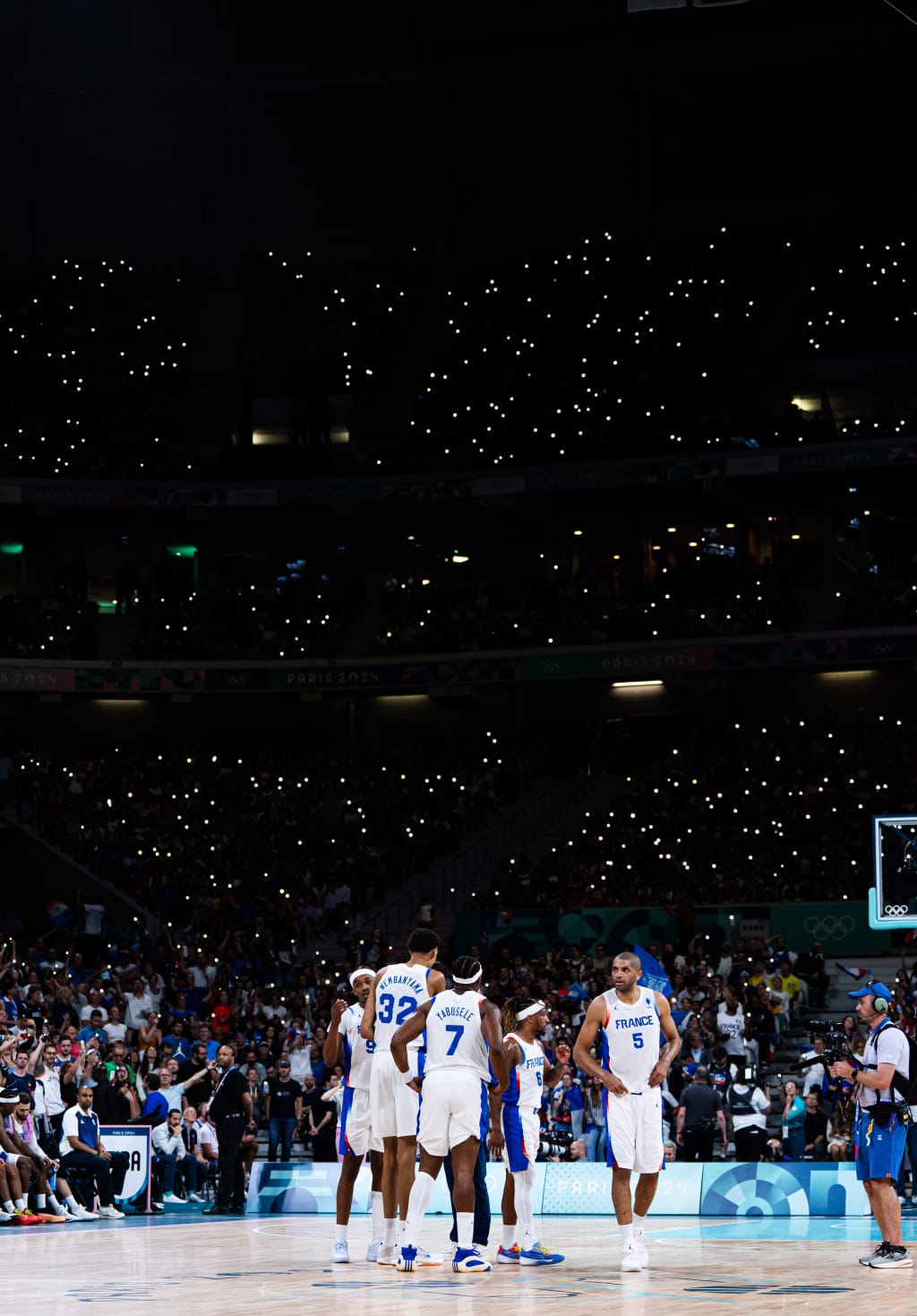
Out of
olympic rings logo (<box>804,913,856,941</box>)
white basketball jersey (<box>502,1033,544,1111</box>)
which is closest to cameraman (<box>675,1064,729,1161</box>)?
white basketball jersey (<box>502,1033,544,1111</box>)

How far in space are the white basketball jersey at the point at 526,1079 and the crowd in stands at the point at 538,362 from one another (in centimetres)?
3039

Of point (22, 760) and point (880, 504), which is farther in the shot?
point (880, 504)

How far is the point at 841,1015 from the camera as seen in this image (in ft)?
97.4

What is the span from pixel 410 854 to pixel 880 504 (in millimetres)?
16102

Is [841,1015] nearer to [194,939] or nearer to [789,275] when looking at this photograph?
[194,939]

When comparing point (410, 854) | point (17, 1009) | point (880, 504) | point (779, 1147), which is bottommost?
point (779, 1147)

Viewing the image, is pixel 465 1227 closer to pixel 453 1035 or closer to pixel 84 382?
pixel 453 1035

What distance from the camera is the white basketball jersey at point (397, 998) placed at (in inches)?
500

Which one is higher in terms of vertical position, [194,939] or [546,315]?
[546,315]

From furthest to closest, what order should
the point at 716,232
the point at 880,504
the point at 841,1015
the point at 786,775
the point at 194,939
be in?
the point at 716,232 → the point at 880,504 → the point at 786,775 → the point at 194,939 → the point at 841,1015

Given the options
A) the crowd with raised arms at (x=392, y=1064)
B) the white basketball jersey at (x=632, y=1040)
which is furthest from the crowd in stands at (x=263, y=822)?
the white basketball jersey at (x=632, y=1040)

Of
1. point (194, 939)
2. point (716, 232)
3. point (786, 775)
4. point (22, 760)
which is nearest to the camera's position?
point (194, 939)

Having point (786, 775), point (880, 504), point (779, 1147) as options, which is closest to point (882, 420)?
point (880, 504)

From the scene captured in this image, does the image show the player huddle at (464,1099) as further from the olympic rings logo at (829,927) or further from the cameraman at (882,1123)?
the olympic rings logo at (829,927)
